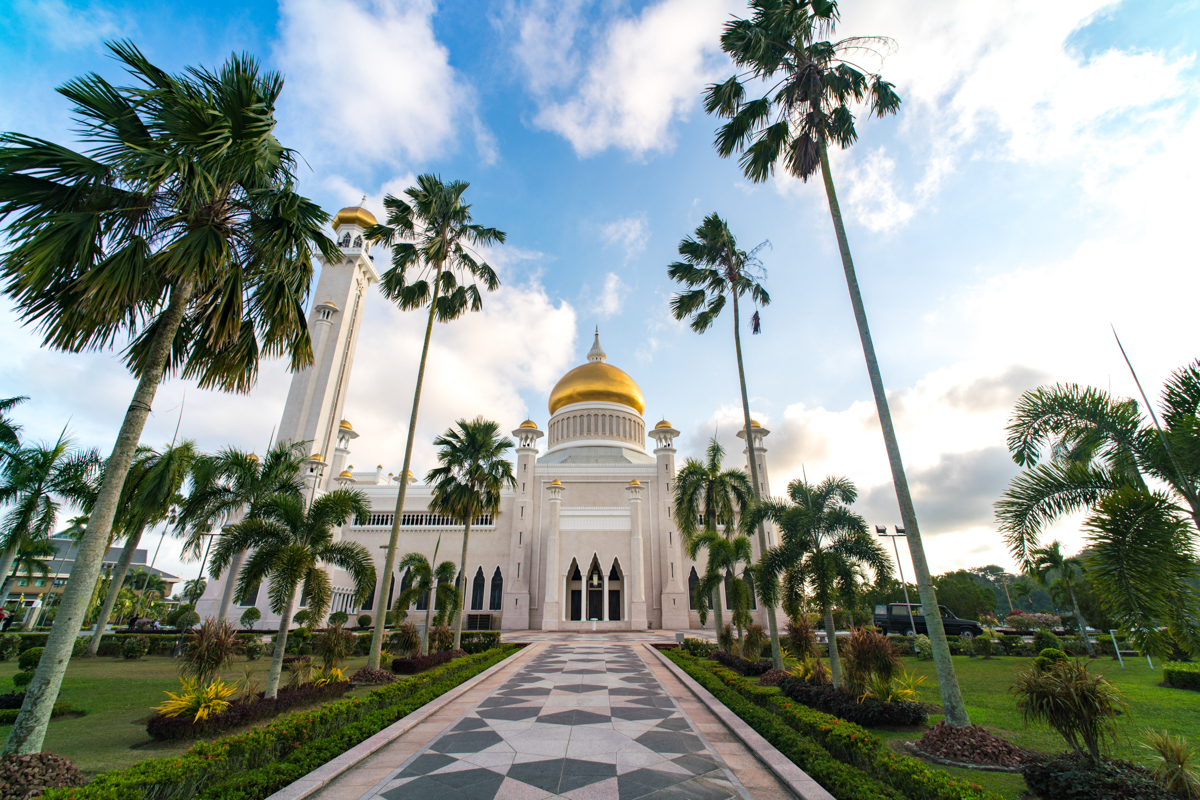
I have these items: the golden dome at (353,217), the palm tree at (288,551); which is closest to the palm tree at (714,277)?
the palm tree at (288,551)

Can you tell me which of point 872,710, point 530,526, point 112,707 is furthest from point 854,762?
point 530,526

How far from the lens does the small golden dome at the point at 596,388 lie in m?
40.3

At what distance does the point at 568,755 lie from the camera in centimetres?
600

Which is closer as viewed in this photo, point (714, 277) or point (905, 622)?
point (714, 277)

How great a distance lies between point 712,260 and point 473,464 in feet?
34.7

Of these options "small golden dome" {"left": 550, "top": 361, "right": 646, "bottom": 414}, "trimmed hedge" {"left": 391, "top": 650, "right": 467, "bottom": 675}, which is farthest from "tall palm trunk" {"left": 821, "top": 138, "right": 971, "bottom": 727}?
"small golden dome" {"left": 550, "top": 361, "right": 646, "bottom": 414}

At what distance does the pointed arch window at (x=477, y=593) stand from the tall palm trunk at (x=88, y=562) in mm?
28428

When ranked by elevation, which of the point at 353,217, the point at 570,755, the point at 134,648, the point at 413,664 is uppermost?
the point at 353,217

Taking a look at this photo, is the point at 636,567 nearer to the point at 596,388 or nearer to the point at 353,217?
the point at 596,388

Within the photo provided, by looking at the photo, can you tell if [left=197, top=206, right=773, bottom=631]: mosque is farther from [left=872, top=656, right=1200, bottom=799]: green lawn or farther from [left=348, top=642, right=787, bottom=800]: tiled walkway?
[left=348, top=642, right=787, bottom=800]: tiled walkway

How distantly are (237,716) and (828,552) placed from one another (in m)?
10.7

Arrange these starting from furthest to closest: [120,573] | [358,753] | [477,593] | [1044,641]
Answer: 1. [477,593]
2. [1044,641]
3. [120,573]
4. [358,753]

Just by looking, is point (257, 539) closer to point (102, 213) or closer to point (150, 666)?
point (102, 213)

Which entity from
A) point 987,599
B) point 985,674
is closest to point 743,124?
point 985,674
